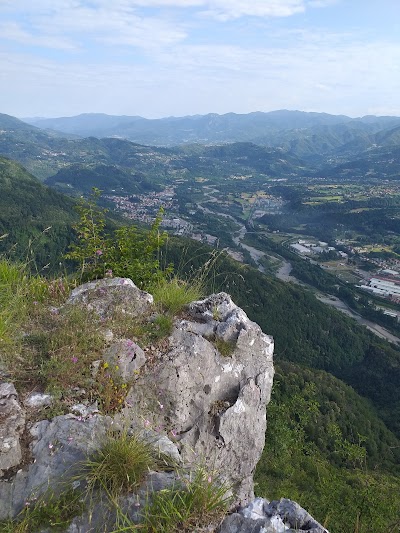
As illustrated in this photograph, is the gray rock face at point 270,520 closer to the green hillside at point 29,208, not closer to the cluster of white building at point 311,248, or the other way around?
the green hillside at point 29,208

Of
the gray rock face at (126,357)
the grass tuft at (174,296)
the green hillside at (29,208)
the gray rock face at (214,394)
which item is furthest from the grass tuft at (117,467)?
the green hillside at (29,208)

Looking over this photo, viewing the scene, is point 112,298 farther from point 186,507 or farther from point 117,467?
point 186,507

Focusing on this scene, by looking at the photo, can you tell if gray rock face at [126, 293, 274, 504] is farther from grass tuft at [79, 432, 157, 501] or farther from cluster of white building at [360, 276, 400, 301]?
cluster of white building at [360, 276, 400, 301]

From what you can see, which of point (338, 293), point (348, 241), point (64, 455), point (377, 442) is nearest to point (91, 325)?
point (64, 455)

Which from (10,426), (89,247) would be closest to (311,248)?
(89,247)

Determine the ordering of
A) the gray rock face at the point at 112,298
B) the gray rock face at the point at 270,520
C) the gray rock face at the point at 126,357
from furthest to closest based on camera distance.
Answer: the gray rock face at the point at 112,298 < the gray rock face at the point at 126,357 < the gray rock face at the point at 270,520
